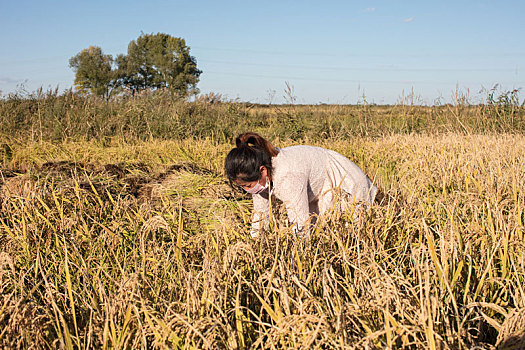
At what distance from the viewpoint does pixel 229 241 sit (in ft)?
7.51

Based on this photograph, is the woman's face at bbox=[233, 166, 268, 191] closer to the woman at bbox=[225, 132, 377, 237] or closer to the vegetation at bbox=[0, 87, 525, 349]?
the woman at bbox=[225, 132, 377, 237]

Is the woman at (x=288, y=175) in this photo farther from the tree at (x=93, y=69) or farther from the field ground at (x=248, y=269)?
the tree at (x=93, y=69)

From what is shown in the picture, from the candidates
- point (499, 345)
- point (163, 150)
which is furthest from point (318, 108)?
point (499, 345)

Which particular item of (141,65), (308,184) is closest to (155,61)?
(141,65)

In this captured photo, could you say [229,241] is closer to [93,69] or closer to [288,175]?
[288,175]

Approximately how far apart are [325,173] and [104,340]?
69.3 inches

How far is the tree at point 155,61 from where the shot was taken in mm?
43656

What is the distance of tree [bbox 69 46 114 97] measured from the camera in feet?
134

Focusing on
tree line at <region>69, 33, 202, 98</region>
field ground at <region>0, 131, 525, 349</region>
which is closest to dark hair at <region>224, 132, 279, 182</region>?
field ground at <region>0, 131, 525, 349</region>

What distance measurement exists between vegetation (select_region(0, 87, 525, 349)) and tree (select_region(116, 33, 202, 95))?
3755 cm

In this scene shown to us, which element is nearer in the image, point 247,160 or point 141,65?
point 247,160

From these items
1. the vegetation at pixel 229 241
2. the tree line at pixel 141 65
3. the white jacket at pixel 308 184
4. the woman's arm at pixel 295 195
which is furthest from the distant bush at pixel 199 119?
the tree line at pixel 141 65

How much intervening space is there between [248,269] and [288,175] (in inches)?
28.7

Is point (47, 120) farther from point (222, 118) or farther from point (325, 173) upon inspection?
point (325, 173)
